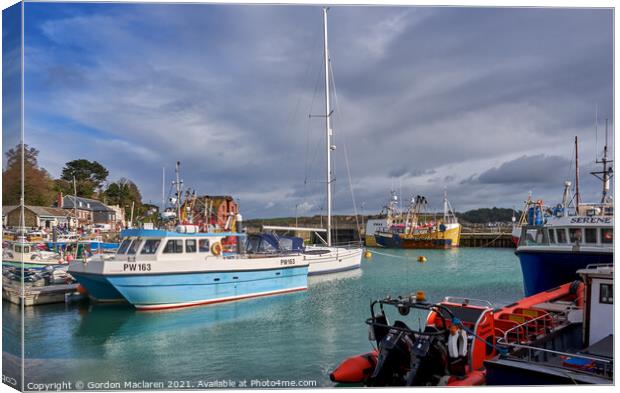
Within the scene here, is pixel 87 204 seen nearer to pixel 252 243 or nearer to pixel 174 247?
pixel 252 243

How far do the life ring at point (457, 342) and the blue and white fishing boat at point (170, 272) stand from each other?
994cm

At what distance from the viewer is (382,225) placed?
1823 inches

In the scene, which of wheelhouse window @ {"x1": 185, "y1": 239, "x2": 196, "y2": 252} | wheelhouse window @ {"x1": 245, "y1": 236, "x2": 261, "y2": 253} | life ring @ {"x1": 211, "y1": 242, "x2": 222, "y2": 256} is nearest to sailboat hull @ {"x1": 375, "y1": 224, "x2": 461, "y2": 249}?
wheelhouse window @ {"x1": 245, "y1": 236, "x2": 261, "y2": 253}

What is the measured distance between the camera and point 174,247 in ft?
51.3

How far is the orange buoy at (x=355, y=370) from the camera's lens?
8086 millimetres

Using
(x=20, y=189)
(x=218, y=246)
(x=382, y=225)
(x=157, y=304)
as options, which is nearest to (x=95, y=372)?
(x=20, y=189)

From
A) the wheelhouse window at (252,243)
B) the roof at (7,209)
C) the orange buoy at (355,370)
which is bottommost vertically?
the orange buoy at (355,370)

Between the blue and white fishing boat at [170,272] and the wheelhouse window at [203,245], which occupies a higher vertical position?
the wheelhouse window at [203,245]

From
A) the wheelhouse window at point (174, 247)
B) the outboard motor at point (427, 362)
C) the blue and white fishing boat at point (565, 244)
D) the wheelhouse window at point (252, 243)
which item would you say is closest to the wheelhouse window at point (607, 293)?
the outboard motor at point (427, 362)

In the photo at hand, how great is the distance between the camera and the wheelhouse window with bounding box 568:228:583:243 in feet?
45.1

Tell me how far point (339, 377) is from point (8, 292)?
17.8ft

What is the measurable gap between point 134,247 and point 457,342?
36.9 feet

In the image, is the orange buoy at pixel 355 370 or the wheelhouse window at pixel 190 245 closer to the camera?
the orange buoy at pixel 355 370

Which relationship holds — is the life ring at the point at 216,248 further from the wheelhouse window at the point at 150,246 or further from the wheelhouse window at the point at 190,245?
the wheelhouse window at the point at 150,246
